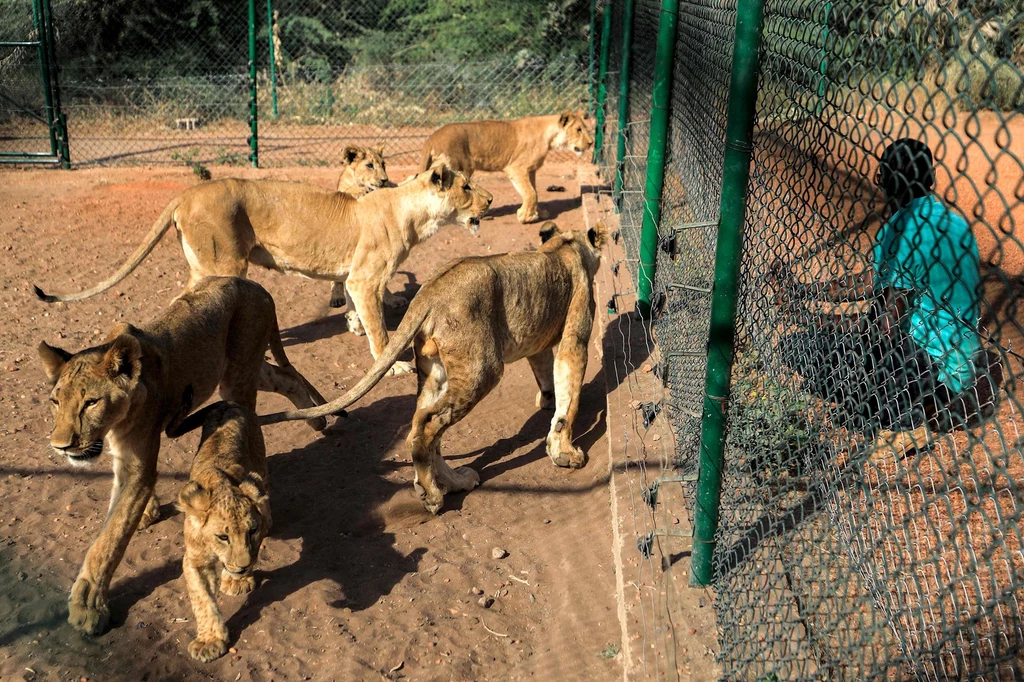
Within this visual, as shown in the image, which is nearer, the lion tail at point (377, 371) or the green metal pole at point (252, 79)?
the lion tail at point (377, 371)

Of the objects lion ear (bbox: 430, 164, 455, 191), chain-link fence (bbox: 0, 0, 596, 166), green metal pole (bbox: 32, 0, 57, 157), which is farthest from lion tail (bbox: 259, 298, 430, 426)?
green metal pole (bbox: 32, 0, 57, 157)

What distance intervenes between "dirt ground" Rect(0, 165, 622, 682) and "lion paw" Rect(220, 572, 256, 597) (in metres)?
0.04

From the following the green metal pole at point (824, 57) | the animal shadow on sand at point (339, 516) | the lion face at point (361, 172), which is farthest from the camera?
the lion face at point (361, 172)

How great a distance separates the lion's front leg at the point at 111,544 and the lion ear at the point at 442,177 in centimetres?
376

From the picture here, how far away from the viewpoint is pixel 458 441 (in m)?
6.37

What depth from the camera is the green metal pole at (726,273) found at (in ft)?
10.8

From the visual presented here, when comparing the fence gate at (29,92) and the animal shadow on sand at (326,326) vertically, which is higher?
the fence gate at (29,92)

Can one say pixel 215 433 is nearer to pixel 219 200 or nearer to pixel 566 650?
pixel 566 650

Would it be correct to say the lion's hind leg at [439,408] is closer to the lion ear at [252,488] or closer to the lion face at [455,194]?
the lion ear at [252,488]

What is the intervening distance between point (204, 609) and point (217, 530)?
449 millimetres

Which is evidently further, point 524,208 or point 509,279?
point 524,208

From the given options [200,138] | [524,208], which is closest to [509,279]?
[524,208]

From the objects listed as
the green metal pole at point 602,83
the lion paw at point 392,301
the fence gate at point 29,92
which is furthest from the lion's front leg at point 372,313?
the fence gate at point 29,92

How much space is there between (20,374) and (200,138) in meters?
9.65
